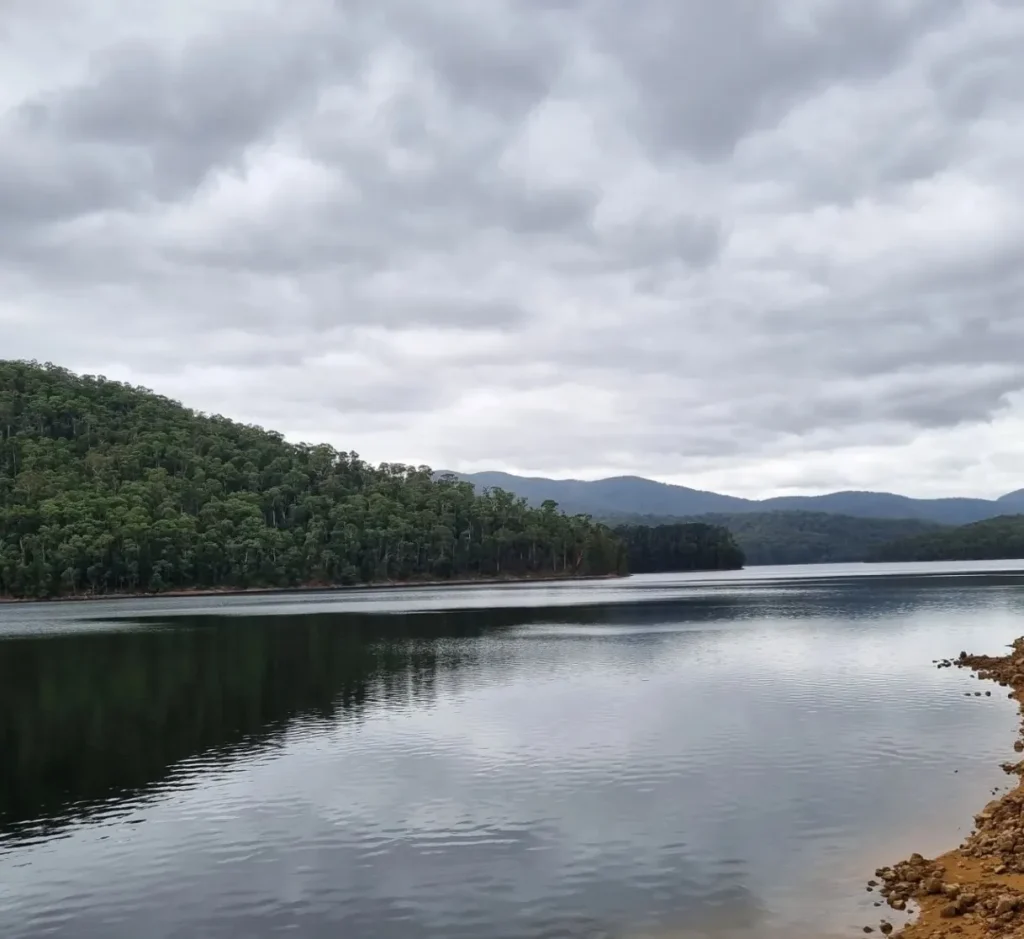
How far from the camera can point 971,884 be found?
51.0ft

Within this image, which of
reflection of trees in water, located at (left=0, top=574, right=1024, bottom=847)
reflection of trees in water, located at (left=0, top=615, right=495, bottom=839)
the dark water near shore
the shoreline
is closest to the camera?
the dark water near shore

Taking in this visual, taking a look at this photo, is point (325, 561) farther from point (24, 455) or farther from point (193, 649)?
point (193, 649)

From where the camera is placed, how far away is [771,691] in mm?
39031

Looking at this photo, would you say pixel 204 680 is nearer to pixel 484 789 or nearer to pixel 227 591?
pixel 484 789

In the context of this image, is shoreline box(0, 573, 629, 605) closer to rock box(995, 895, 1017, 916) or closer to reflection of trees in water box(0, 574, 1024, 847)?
reflection of trees in water box(0, 574, 1024, 847)

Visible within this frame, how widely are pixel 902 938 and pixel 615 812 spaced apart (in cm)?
872

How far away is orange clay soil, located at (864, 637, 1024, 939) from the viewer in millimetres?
13891

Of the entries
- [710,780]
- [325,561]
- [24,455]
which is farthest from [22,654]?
[24,455]

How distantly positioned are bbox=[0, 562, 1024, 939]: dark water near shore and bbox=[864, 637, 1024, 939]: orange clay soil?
0.64 m

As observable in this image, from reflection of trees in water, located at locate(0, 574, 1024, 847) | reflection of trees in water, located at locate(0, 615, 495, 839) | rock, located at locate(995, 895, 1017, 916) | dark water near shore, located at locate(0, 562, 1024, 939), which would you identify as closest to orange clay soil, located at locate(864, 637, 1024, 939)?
rock, located at locate(995, 895, 1017, 916)

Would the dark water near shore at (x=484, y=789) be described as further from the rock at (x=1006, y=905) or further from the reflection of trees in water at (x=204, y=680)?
the rock at (x=1006, y=905)

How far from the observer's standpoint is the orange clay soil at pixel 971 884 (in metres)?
13.9

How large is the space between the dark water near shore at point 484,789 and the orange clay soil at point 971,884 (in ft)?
2.09

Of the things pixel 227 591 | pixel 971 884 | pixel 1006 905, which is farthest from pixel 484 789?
pixel 227 591
